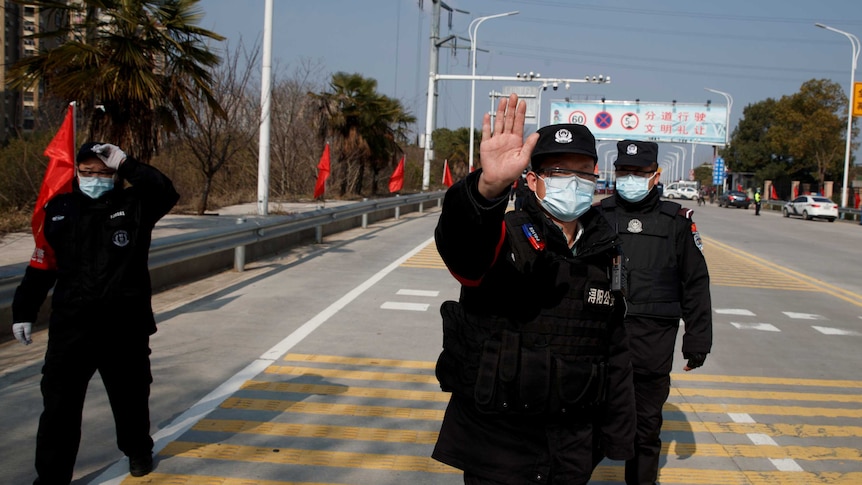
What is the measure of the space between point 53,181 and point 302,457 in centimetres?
261

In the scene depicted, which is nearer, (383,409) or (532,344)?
(532,344)

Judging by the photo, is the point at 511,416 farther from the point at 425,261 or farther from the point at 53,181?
the point at 425,261

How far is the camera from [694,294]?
14.8ft

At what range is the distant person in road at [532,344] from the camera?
2.77m

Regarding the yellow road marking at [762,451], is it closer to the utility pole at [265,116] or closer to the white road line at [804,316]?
the white road line at [804,316]

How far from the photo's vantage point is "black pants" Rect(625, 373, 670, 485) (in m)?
4.34

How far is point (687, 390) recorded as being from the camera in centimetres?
693

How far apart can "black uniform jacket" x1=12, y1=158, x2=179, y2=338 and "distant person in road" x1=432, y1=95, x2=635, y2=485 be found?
2.17 meters

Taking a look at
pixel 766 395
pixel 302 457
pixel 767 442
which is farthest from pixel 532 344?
pixel 766 395

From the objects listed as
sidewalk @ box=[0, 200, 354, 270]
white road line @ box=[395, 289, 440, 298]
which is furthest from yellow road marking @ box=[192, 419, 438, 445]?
white road line @ box=[395, 289, 440, 298]

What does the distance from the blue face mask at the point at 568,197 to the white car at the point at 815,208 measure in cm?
4092

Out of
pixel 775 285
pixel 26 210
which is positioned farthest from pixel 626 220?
pixel 26 210

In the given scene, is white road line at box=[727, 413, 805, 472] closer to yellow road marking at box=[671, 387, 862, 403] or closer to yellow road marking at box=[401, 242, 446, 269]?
yellow road marking at box=[671, 387, 862, 403]

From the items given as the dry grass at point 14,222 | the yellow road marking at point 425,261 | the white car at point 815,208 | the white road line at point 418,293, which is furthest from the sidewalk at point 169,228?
the white car at point 815,208
